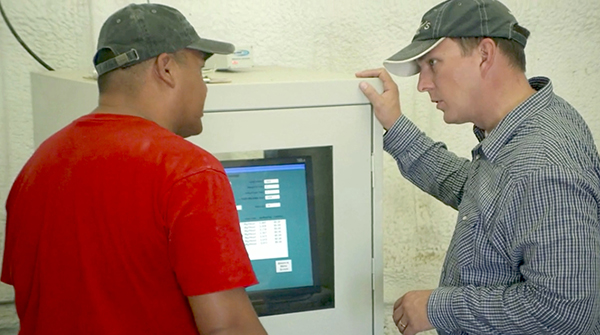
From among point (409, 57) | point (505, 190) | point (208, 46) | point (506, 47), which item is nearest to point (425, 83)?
point (409, 57)

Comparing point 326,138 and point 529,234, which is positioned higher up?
point 326,138

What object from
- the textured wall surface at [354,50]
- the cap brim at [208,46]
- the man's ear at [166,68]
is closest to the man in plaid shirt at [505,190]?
the cap brim at [208,46]

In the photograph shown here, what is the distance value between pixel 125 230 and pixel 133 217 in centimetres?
2

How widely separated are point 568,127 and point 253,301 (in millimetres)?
684

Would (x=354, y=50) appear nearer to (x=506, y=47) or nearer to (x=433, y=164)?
(x=433, y=164)

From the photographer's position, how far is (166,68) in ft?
→ 3.31

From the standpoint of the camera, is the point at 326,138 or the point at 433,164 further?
the point at 433,164

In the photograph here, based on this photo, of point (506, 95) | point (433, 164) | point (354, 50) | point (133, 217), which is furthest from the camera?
point (354, 50)

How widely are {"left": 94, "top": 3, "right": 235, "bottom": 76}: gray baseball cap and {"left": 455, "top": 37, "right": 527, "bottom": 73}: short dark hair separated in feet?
1.79

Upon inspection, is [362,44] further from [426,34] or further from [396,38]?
[426,34]

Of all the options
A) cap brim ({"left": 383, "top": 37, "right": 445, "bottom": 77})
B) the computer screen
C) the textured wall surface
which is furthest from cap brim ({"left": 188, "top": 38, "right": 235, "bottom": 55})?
the textured wall surface

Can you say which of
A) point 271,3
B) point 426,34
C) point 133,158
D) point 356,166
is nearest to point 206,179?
point 133,158

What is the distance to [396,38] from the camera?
2.02 m

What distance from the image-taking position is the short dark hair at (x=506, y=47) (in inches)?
50.0
